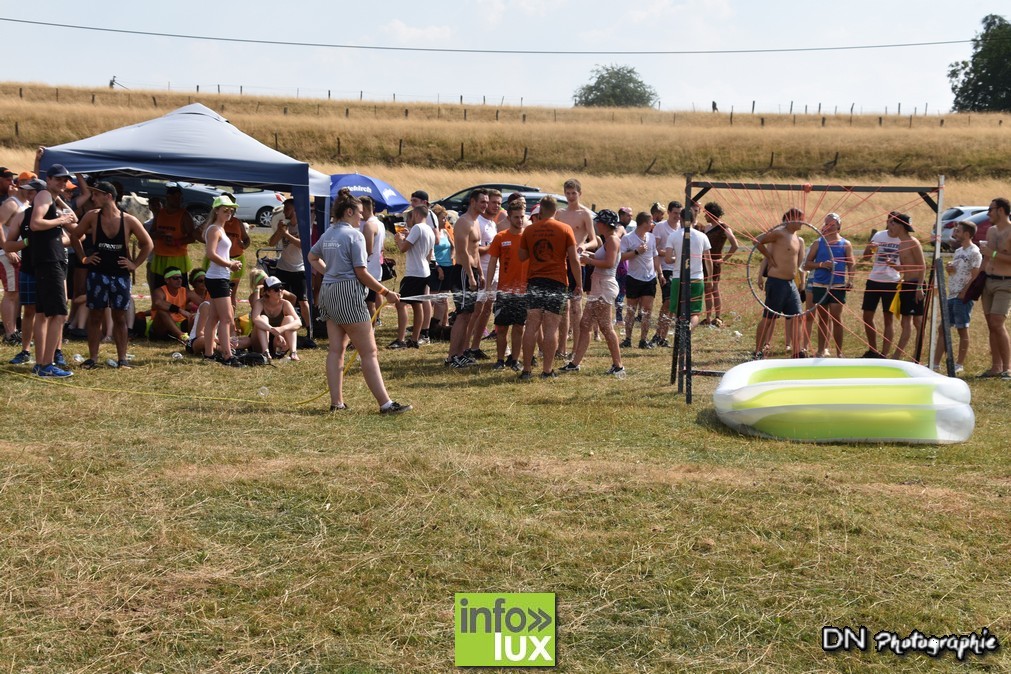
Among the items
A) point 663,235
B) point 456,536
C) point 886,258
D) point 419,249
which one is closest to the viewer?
point 456,536

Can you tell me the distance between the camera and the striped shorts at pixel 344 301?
7.06 m

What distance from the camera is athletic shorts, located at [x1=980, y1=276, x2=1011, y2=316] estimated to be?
30.4ft

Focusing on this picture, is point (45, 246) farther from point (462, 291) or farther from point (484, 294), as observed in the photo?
point (462, 291)

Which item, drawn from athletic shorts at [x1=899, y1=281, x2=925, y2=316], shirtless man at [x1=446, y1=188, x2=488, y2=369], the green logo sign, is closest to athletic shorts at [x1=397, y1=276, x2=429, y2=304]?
shirtless man at [x1=446, y1=188, x2=488, y2=369]

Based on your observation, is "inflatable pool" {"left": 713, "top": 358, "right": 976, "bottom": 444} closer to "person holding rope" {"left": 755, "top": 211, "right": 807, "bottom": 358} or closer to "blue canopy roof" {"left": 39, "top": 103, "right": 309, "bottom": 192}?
"person holding rope" {"left": 755, "top": 211, "right": 807, "bottom": 358}

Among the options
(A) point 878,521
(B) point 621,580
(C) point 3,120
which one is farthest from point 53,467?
(C) point 3,120

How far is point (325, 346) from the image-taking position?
10.8 meters

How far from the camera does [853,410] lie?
22.2ft

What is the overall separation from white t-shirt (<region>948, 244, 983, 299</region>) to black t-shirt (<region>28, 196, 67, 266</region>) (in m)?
8.08

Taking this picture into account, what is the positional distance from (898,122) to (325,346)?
5401 cm

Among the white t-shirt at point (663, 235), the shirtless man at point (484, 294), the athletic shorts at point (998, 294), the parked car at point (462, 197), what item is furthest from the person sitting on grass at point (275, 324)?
the parked car at point (462, 197)

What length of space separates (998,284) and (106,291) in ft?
26.3

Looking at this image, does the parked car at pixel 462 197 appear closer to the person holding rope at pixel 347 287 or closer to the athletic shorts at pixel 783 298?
the athletic shorts at pixel 783 298

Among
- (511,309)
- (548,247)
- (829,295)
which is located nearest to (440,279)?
(511,309)
